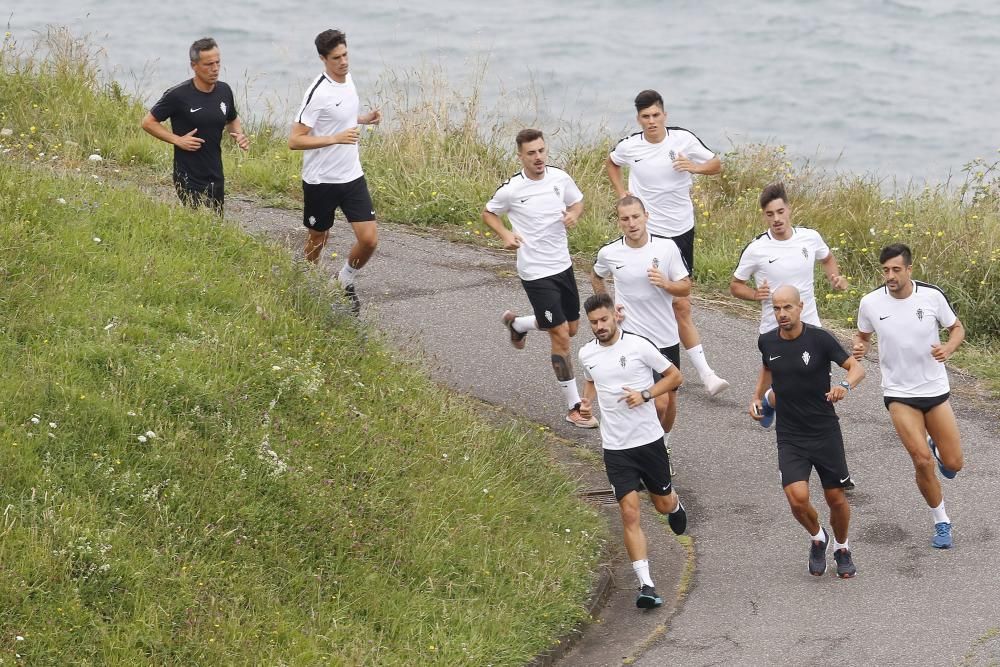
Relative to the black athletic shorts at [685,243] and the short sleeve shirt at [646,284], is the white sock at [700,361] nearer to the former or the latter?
the black athletic shorts at [685,243]

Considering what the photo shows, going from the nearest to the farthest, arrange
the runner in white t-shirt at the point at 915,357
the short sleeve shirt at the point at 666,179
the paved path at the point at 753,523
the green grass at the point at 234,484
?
1. the green grass at the point at 234,484
2. the paved path at the point at 753,523
3. the runner in white t-shirt at the point at 915,357
4. the short sleeve shirt at the point at 666,179

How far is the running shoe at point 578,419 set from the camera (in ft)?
36.4

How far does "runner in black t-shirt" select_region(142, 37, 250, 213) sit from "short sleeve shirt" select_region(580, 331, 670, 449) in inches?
156

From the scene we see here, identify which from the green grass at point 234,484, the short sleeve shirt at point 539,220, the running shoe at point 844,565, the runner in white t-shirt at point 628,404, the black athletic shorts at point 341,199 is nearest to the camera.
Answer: the green grass at point 234,484

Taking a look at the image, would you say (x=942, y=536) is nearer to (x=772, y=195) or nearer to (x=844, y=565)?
(x=844, y=565)

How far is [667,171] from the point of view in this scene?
11469 mm

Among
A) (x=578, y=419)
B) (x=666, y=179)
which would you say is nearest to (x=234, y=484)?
(x=578, y=419)

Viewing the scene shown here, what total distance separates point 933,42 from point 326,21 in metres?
16.9

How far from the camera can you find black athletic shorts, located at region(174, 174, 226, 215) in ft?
38.1

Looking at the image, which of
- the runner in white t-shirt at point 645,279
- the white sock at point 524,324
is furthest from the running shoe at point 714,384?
the white sock at point 524,324

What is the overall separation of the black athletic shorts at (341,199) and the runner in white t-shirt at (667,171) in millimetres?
2150

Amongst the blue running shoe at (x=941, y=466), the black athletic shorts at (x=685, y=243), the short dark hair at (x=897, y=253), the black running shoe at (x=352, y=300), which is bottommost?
the blue running shoe at (x=941, y=466)

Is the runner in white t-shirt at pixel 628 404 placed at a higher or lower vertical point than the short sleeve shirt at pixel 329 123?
lower

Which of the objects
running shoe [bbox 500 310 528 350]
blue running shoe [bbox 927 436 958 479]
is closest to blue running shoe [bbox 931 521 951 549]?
blue running shoe [bbox 927 436 958 479]
